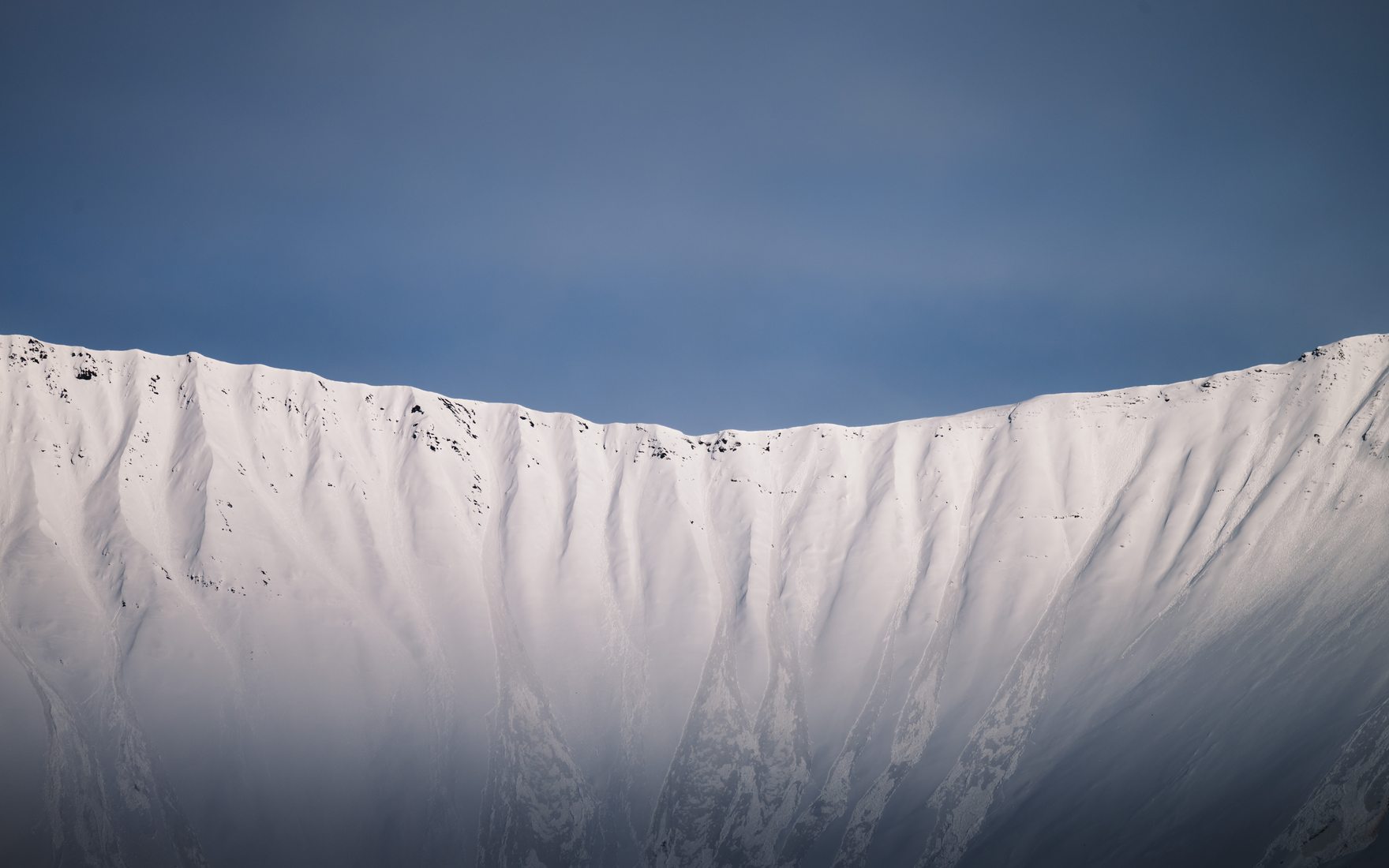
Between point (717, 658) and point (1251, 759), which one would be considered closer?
point (1251, 759)

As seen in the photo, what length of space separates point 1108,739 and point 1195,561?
23172 millimetres

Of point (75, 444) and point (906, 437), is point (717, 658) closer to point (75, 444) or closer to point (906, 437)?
point (906, 437)

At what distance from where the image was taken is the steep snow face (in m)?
87.7

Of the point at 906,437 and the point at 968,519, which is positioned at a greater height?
the point at 906,437

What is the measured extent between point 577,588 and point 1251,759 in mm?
63306

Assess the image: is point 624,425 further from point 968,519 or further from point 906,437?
point 968,519

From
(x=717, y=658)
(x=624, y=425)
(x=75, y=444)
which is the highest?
(x=624, y=425)

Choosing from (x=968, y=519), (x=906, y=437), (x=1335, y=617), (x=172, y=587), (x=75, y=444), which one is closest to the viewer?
(x=1335, y=617)

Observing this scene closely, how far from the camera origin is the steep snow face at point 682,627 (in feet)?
288

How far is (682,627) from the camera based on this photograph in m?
118

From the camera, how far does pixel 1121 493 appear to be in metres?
120

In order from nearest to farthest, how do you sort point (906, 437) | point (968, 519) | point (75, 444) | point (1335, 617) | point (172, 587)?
point (1335, 617)
point (172, 587)
point (75, 444)
point (968, 519)
point (906, 437)

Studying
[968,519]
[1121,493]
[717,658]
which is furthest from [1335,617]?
[717,658]

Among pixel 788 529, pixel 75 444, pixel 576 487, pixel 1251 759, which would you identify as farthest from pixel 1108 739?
pixel 75 444
